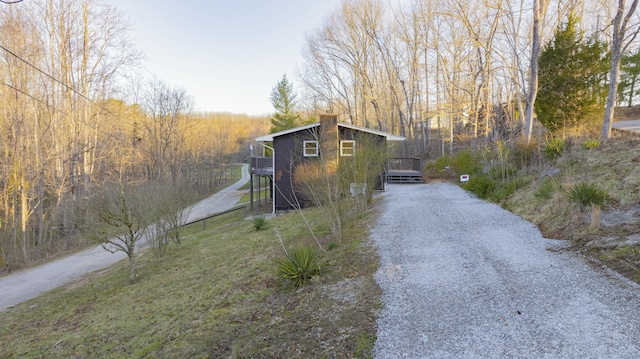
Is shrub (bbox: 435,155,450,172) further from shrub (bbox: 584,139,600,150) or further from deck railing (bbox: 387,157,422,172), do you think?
shrub (bbox: 584,139,600,150)

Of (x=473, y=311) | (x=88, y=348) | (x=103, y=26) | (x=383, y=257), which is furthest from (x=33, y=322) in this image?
(x=103, y=26)

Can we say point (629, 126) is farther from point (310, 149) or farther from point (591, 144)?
point (310, 149)

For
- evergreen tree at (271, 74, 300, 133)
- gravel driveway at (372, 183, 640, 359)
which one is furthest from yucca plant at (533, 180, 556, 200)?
evergreen tree at (271, 74, 300, 133)

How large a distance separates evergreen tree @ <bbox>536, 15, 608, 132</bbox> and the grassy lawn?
1090cm

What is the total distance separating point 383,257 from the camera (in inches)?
248

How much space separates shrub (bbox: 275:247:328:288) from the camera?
569 centimetres

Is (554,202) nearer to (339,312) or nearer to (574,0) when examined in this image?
(339,312)

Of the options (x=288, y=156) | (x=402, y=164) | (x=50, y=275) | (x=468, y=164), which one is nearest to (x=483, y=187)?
(x=468, y=164)

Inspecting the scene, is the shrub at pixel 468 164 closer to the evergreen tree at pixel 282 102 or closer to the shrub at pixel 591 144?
the shrub at pixel 591 144

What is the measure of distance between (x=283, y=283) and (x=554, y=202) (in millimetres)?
6725

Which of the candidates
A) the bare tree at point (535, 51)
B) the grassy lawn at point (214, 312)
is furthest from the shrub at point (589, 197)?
the bare tree at point (535, 51)

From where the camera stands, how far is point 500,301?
13.4 feet

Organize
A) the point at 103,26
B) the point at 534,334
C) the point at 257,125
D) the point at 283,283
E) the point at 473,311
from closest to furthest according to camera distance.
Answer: the point at 534,334 → the point at 473,311 → the point at 283,283 → the point at 103,26 → the point at 257,125

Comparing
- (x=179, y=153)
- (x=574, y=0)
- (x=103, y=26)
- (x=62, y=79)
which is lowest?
(x=179, y=153)
